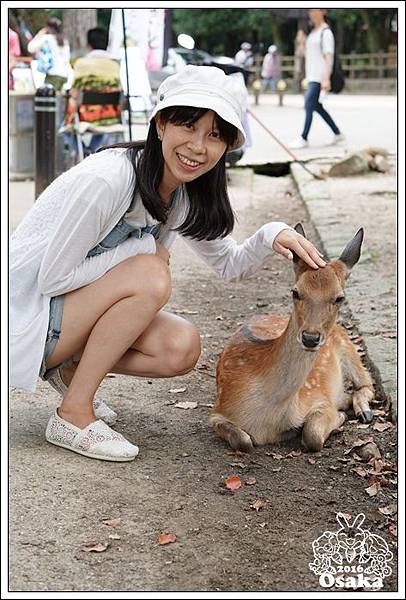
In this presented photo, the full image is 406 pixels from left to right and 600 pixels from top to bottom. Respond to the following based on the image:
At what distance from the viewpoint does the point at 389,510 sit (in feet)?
10.2

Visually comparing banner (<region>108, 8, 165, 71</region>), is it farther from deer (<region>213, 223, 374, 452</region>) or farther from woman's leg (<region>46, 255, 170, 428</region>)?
woman's leg (<region>46, 255, 170, 428</region>)

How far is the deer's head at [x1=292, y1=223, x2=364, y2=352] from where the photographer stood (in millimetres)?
3369

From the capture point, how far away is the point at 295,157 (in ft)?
36.1

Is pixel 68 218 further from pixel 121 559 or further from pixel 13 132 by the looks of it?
pixel 13 132

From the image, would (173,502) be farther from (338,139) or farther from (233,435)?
(338,139)

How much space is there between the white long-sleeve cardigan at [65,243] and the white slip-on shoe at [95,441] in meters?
0.22

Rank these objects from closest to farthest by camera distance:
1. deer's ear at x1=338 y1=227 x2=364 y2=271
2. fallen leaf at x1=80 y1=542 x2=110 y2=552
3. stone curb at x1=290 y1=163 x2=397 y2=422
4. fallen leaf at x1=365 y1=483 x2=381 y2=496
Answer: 1. fallen leaf at x1=80 y1=542 x2=110 y2=552
2. fallen leaf at x1=365 y1=483 x2=381 y2=496
3. deer's ear at x1=338 y1=227 x2=364 y2=271
4. stone curb at x1=290 y1=163 x2=397 y2=422

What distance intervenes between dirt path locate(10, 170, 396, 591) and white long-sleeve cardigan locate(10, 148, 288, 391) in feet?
1.41

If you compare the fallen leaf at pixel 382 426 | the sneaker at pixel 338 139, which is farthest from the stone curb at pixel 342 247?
the sneaker at pixel 338 139

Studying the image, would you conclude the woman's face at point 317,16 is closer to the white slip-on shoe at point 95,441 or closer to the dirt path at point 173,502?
the dirt path at point 173,502

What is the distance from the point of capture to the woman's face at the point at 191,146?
10.3 ft

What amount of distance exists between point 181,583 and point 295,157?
346 inches

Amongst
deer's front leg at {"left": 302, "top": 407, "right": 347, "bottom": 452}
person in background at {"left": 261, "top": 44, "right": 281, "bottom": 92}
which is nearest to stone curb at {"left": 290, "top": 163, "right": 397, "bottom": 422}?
deer's front leg at {"left": 302, "top": 407, "right": 347, "bottom": 452}

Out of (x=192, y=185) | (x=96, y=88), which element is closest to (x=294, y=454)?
(x=192, y=185)
